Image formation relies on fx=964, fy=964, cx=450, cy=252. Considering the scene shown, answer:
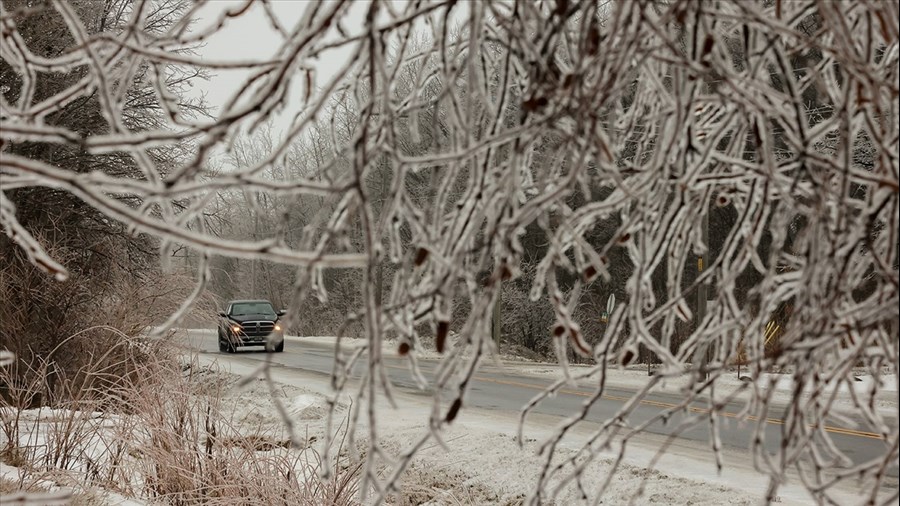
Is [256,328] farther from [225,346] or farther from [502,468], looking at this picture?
[502,468]

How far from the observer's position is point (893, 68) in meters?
1.58

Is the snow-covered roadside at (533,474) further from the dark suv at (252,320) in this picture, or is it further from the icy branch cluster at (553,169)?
Answer: the dark suv at (252,320)

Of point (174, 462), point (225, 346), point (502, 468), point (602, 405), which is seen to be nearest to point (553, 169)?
point (174, 462)

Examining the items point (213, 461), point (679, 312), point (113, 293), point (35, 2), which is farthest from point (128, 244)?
point (679, 312)

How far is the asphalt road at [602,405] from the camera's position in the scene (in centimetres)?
1058

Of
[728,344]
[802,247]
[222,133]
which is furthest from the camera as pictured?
[728,344]

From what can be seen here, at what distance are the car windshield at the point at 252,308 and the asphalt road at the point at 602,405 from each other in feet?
13.0

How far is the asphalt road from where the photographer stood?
10578 mm

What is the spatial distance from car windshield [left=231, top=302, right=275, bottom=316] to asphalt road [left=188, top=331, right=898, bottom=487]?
395cm

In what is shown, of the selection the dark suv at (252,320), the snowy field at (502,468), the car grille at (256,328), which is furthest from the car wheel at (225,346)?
the snowy field at (502,468)

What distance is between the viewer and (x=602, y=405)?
13.9 metres

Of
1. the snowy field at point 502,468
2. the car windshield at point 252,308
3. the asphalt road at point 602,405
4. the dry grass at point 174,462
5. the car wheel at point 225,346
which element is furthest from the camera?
the car windshield at point 252,308

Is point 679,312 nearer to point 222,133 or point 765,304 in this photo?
point 765,304

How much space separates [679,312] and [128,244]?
14036 mm
